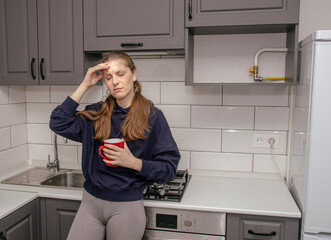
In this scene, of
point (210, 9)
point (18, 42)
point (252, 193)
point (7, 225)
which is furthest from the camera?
point (18, 42)

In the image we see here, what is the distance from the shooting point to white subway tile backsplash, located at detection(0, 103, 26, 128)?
2074 mm

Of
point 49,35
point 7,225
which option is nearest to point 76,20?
point 49,35

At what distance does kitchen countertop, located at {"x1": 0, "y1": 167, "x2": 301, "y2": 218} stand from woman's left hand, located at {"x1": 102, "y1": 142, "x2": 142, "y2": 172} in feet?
0.99

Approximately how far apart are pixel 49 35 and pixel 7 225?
107 centimetres

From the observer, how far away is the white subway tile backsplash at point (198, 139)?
6.63ft

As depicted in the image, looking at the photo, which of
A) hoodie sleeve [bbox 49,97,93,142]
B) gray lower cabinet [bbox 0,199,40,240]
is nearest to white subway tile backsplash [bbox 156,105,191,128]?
hoodie sleeve [bbox 49,97,93,142]

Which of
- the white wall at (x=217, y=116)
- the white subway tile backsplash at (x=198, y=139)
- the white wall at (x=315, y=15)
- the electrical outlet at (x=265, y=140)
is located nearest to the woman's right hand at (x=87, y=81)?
the white wall at (x=217, y=116)

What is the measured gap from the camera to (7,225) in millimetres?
1470

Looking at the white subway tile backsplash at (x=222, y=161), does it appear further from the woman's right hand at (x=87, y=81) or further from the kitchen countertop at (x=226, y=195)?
the woman's right hand at (x=87, y=81)

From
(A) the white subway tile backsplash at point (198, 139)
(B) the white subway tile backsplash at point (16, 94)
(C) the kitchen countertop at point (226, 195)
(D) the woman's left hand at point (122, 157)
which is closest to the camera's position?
(D) the woman's left hand at point (122, 157)

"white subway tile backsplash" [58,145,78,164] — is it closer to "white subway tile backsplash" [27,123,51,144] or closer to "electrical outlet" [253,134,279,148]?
"white subway tile backsplash" [27,123,51,144]

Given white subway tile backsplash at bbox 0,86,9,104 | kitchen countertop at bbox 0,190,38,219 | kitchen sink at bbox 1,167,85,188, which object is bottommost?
kitchen sink at bbox 1,167,85,188

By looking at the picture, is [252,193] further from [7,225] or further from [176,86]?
[7,225]

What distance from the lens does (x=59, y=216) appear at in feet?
5.55
